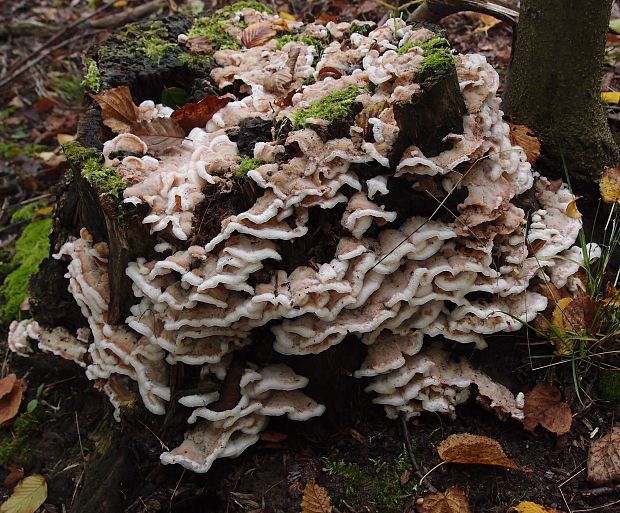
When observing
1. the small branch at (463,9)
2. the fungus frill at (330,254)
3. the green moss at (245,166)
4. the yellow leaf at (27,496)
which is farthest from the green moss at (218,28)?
the yellow leaf at (27,496)

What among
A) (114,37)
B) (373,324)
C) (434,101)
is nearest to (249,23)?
(114,37)

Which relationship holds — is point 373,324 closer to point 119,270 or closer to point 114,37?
point 119,270

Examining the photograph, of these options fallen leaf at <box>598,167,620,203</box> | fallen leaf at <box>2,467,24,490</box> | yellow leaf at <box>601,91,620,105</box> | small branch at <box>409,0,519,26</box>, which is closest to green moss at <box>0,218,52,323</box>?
fallen leaf at <box>2,467,24,490</box>

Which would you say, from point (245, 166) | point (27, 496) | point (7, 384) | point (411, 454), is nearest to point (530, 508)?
point (411, 454)

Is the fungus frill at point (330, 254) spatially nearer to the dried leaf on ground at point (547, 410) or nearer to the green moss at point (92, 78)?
the dried leaf on ground at point (547, 410)

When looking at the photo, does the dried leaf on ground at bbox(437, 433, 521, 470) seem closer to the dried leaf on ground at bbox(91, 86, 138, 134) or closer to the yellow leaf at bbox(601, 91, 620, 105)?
the dried leaf on ground at bbox(91, 86, 138, 134)
